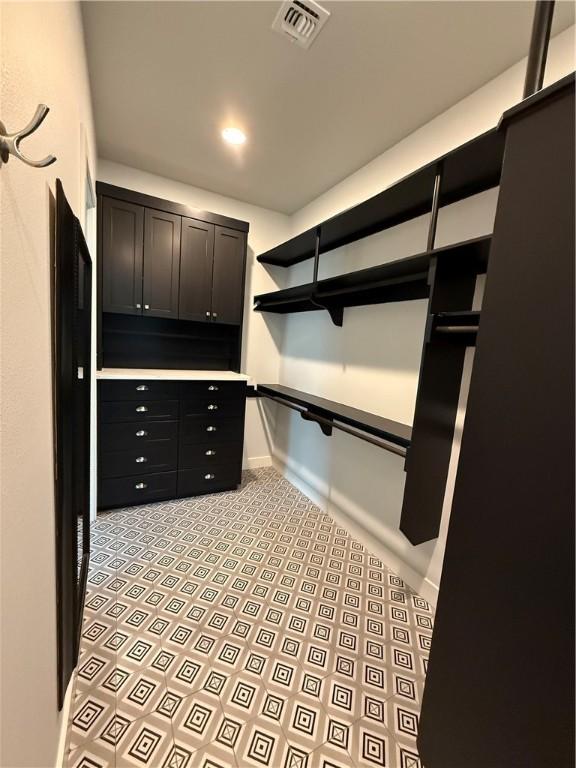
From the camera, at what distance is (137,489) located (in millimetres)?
2590

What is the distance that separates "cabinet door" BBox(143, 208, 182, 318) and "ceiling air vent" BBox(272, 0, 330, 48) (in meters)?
1.58

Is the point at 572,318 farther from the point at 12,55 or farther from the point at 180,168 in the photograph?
the point at 180,168

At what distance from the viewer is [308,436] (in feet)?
10.2

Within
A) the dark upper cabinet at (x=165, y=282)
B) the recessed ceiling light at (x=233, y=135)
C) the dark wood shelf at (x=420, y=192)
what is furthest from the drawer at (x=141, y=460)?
the recessed ceiling light at (x=233, y=135)

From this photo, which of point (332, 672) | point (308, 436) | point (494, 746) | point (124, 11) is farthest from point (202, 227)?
point (494, 746)

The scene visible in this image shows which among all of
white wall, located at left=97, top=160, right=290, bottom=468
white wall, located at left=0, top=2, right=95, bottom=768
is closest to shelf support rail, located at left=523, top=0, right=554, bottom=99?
white wall, located at left=0, top=2, right=95, bottom=768

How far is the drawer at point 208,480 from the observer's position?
9.11 feet

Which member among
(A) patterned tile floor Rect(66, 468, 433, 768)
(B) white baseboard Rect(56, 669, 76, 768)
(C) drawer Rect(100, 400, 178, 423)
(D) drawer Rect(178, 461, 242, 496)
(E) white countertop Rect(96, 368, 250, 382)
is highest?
(E) white countertop Rect(96, 368, 250, 382)

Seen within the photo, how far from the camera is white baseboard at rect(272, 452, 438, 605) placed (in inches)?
76.2

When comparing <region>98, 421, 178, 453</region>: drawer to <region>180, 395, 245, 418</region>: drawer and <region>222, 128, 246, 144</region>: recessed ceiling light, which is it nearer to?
<region>180, 395, 245, 418</region>: drawer

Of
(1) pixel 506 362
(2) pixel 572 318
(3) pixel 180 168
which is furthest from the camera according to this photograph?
(3) pixel 180 168

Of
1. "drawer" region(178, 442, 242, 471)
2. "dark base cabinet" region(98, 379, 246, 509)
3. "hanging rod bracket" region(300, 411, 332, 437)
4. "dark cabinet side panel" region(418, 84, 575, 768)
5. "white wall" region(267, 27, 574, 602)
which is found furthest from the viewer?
"drawer" region(178, 442, 242, 471)

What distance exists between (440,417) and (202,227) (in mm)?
2455

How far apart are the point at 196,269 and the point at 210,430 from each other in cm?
143
